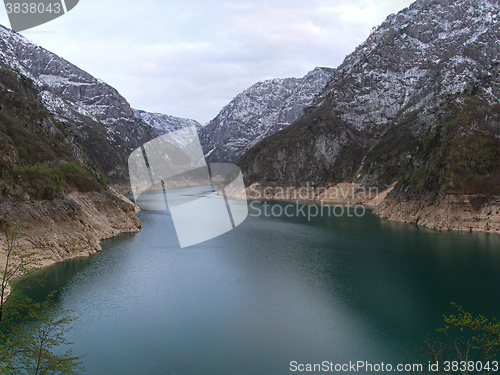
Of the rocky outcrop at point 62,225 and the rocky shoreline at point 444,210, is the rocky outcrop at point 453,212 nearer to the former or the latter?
the rocky shoreline at point 444,210

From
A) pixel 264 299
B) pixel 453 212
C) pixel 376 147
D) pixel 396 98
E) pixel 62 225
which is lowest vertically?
pixel 264 299

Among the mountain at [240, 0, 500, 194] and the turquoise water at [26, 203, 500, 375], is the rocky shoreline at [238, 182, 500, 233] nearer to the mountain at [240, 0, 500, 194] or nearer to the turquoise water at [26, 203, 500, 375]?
the turquoise water at [26, 203, 500, 375]

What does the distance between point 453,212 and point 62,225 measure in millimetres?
72686

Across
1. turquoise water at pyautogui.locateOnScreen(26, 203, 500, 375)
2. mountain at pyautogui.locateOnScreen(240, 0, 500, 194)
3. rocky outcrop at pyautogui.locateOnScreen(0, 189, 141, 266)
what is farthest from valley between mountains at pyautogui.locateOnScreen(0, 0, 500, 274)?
turquoise water at pyautogui.locateOnScreen(26, 203, 500, 375)

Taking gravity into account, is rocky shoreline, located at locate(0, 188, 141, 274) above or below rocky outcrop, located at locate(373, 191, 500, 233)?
above

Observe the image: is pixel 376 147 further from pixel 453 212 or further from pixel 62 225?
pixel 62 225

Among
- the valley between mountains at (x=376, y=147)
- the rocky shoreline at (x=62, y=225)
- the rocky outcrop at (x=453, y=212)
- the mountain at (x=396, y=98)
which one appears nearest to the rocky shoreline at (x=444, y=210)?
the rocky outcrop at (x=453, y=212)

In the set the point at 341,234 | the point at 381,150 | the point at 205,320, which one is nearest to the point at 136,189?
the point at 381,150

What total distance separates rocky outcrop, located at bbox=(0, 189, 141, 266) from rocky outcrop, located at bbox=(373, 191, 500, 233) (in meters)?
65.5

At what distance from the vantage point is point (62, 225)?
49.3m

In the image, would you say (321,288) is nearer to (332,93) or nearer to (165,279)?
(165,279)

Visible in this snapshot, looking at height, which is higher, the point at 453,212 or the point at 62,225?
the point at 62,225

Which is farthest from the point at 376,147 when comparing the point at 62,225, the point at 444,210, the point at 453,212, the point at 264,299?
the point at 62,225

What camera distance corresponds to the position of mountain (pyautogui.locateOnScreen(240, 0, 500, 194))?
137000 millimetres
